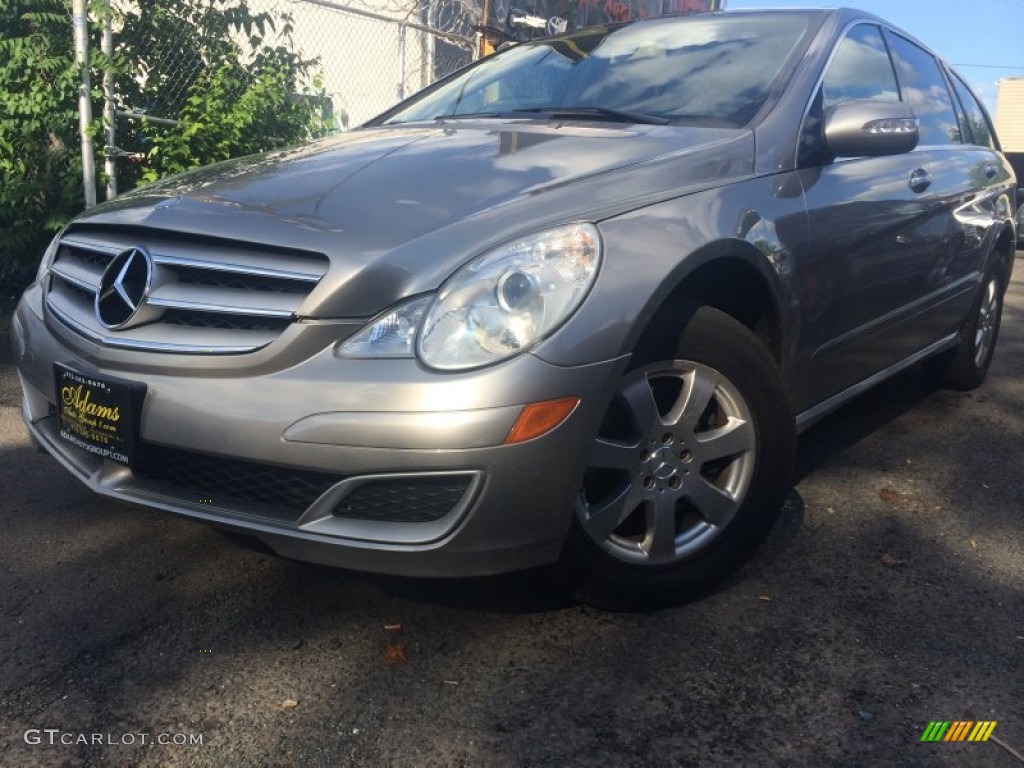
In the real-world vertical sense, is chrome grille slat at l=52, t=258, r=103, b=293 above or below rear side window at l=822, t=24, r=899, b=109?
below

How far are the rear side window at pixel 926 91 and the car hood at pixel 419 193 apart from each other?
1691mm

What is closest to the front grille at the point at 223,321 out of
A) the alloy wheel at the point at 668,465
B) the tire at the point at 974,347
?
the alloy wheel at the point at 668,465

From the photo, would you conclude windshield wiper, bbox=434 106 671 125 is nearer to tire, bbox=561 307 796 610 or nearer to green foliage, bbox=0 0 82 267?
tire, bbox=561 307 796 610

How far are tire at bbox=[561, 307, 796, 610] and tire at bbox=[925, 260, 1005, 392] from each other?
2.63 metres

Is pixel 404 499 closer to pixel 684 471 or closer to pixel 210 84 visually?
pixel 684 471

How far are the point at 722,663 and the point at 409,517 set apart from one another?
33.7 inches

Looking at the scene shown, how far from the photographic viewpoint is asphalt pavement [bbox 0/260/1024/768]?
6.36 ft

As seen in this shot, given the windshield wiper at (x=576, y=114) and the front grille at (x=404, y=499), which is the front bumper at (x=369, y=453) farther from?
the windshield wiper at (x=576, y=114)

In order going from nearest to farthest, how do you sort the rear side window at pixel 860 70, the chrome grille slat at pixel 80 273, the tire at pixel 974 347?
the chrome grille slat at pixel 80 273
the rear side window at pixel 860 70
the tire at pixel 974 347

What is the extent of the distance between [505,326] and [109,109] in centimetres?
491

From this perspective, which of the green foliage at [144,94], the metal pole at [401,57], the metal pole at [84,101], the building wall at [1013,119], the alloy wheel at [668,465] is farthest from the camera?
the building wall at [1013,119]

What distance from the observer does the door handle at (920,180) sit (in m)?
3.53

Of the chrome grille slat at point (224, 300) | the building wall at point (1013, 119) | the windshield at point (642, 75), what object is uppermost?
the windshield at point (642, 75)

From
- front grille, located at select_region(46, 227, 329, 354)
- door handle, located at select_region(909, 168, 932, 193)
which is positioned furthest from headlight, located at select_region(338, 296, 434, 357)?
door handle, located at select_region(909, 168, 932, 193)
